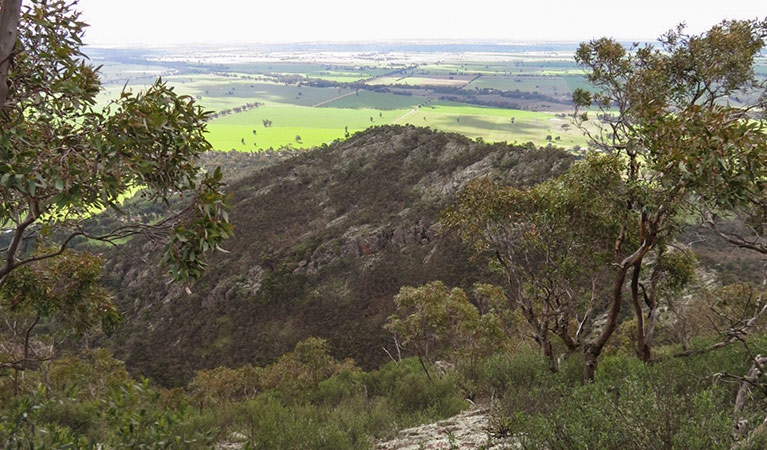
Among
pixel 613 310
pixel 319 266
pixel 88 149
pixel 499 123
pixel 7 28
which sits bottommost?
pixel 319 266

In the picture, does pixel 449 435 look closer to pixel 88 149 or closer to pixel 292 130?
pixel 88 149

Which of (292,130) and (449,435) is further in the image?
(292,130)

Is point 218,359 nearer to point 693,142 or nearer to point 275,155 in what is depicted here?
point 693,142

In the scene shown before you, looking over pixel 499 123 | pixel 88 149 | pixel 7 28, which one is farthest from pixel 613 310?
pixel 499 123

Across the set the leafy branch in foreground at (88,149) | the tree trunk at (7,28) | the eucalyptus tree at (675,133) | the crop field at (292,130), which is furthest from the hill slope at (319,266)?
the crop field at (292,130)

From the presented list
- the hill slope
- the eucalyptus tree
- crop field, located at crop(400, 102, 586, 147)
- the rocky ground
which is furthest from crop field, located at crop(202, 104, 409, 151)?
the rocky ground

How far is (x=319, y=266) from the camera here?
181 ft

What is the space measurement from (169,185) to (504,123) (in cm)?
16113

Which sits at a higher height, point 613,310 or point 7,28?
point 7,28

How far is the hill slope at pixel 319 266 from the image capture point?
44875mm

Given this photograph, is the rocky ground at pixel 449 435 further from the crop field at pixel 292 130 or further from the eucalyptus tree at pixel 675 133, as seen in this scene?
the crop field at pixel 292 130

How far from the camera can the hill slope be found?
4488 cm

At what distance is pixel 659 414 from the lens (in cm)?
551

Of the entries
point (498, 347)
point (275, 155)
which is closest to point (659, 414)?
point (498, 347)
